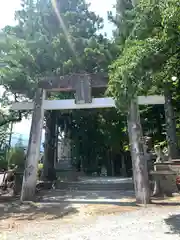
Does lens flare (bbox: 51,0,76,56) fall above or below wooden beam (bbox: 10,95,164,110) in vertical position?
above

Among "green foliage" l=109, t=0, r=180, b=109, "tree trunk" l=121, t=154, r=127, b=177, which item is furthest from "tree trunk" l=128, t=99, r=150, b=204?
"tree trunk" l=121, t=154, r=127, b=177

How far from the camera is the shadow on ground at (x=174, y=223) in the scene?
443cm

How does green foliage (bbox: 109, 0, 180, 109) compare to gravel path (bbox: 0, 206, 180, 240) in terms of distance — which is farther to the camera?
green foliage (bbox: 109, 0, 180, 109)

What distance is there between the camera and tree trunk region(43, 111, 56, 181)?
1440cm

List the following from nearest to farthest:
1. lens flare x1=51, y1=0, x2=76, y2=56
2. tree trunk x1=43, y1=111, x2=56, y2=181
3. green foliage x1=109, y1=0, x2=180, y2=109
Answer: green foliage x1=109, y1=0, x2=180, y2=109, lens flare x1=51, y1=0, x2=76, y2=56, tree trunk x1=43, y1=111, x2=56, y2=181

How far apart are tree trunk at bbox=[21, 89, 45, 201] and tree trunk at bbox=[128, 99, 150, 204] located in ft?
11.2

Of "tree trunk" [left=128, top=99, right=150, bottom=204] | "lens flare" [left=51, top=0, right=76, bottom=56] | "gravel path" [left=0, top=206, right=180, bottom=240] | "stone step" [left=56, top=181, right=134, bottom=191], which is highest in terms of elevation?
"lens flare" [left=51, top=0, right=76, bottom=56]

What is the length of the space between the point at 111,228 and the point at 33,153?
16.0ft

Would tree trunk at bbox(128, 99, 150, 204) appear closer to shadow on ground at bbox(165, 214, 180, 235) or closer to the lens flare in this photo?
shadow on ground at bbox(165, 214, 180, 235)

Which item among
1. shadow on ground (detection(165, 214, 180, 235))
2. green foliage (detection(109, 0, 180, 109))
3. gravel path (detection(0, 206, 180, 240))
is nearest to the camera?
gravel path (detection(0, 206, 180, 240))

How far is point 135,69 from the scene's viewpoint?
5.09 m

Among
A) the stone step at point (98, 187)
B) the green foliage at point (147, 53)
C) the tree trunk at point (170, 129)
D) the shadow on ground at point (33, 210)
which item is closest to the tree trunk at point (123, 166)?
the stone step at point (98, 187)

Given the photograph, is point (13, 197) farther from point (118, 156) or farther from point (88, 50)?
point (118, 156)

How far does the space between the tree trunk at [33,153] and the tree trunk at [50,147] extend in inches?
218
